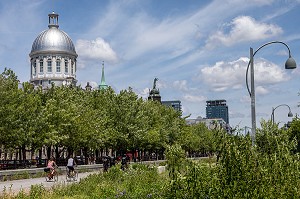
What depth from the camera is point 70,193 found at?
1755 centimetres

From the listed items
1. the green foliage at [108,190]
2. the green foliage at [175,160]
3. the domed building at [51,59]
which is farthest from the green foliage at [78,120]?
the domed building at [51,59]

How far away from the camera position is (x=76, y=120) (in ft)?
150

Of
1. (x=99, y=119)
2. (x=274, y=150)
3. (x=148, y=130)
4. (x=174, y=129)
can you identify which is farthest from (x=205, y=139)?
(x=274, y=150)

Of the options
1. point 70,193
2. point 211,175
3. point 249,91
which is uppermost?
point 249,91

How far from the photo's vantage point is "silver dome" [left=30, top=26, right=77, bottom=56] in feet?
397

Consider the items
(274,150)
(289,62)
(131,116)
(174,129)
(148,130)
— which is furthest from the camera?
(174,129)

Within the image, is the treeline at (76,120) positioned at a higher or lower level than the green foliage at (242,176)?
higher

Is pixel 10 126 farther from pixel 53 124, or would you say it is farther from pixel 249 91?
pixel 249 91

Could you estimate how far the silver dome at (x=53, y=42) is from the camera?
12094 centimetres

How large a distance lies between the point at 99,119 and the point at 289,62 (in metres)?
30.6

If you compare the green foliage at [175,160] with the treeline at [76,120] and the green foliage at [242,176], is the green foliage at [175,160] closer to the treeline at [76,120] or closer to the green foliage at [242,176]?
the green foliage at [242,176]

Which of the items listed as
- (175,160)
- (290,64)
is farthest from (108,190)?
(290,64)

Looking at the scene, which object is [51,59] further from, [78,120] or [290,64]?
[290,64]

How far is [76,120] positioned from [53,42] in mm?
79605
